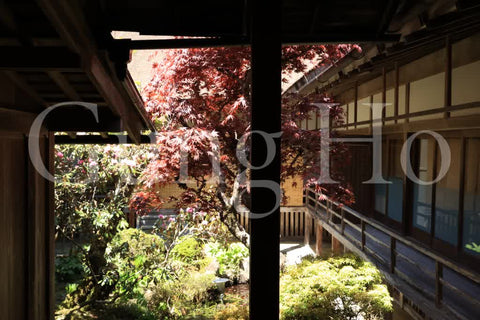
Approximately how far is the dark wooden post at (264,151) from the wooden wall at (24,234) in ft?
7.79

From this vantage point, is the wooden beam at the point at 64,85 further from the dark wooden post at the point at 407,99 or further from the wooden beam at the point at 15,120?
the dark wooden post at the point at 407,99

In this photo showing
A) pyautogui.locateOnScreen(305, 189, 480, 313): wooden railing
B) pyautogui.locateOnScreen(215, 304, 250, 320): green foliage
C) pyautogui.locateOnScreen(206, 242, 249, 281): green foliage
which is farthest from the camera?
pyautogui.locateOnScreen(206, 242, 249, 281): green foliage

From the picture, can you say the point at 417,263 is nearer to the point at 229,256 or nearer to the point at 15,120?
the point at 229,256

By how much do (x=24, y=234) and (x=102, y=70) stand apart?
2.09 m

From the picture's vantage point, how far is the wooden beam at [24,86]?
130 inches

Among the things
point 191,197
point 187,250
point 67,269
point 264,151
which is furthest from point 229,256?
point 264,151

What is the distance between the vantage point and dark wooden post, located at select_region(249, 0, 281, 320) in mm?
2043

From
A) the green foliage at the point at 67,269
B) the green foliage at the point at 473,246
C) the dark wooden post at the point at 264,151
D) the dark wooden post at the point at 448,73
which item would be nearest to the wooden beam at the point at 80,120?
the dark wooden post at the point at 264,151

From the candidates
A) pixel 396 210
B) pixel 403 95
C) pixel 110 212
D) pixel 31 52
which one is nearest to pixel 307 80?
pixel 403 95

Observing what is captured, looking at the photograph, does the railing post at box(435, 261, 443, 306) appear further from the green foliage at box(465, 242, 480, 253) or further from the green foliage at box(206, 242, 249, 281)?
the green foliage at box(206, 242, 249, 281)

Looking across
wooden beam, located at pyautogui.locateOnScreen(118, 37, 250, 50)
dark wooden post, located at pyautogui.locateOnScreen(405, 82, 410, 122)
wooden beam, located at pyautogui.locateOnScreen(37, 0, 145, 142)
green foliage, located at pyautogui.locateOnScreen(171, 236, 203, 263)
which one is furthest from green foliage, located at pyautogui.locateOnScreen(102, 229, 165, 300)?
dark wooden post, located at pyautogui.locateOnScreen(405, 82, 410, 122)

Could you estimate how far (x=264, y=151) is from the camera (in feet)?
6.82

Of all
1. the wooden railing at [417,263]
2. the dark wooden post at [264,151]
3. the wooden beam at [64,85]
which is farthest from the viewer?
the wooden railing at [417,263]

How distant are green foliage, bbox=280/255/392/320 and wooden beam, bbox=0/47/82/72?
3.71 m
